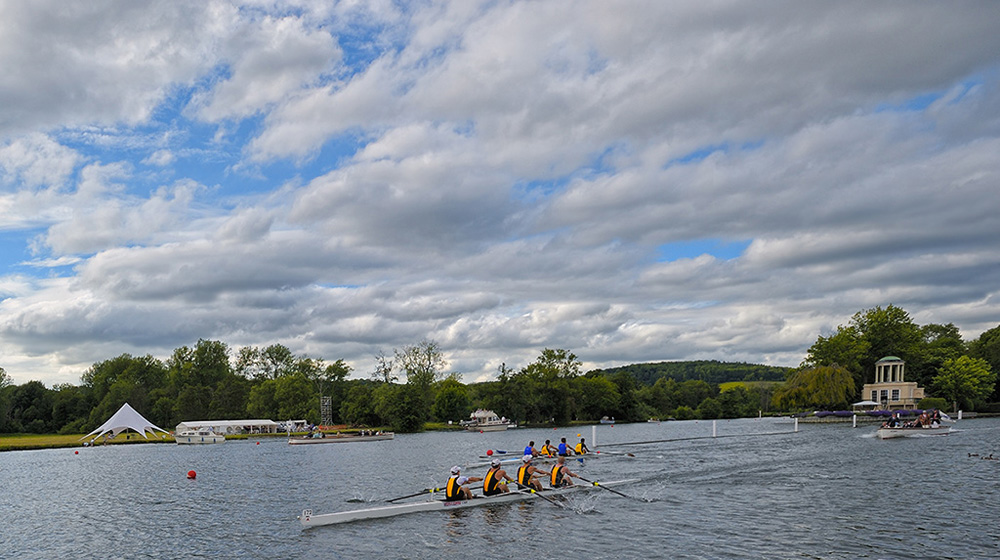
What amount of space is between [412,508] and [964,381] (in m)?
99.3

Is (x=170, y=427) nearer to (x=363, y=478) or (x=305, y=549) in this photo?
(x=363, y=478)

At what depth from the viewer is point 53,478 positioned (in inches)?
1613

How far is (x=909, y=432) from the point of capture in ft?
180

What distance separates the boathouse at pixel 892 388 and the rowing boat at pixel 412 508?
87882mm

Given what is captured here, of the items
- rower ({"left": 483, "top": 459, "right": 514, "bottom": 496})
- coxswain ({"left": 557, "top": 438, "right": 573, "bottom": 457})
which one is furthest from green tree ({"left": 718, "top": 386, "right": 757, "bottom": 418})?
rower ({"left": 483, "top": 459, "right": 514, "bottom": 496})

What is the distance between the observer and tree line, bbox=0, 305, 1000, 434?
316 ft

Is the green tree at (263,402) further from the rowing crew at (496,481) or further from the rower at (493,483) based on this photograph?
the rower at (493,483)

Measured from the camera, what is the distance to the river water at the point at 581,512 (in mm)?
17969

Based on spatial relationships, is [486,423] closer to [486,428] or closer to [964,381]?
[486,428]

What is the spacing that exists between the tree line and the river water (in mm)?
55070

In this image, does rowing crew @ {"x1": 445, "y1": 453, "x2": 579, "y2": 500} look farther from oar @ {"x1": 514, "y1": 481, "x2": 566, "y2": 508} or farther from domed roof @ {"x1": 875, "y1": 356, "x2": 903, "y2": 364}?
domed roof @ {"x1": 875, "y1": 356, "x2": 903, "y2": 364}

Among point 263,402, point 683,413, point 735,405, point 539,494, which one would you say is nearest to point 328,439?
point 263,402

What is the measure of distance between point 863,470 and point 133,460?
51067 mm

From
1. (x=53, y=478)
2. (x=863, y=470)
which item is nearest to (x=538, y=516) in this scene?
(x=863, y=470)
